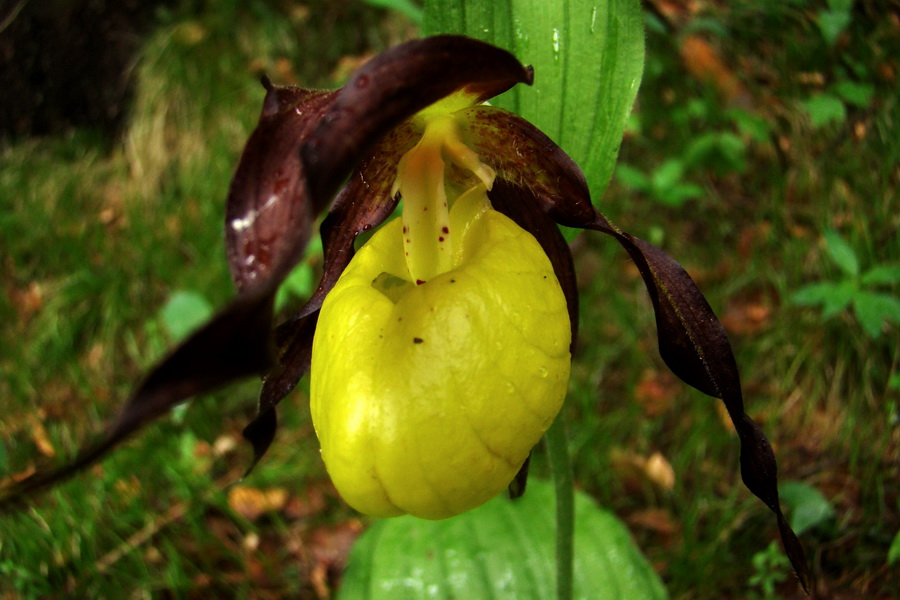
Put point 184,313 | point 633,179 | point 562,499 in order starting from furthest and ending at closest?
point 184,313 → point 633,179 → point 562,499

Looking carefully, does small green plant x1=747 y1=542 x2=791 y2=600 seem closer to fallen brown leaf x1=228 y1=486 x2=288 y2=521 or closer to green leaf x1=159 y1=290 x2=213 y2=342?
fallen brown leaf x1=228 y1=486 x2=288 y2=521

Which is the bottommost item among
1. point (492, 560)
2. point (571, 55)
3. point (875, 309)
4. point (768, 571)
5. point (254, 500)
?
point (254, 500)

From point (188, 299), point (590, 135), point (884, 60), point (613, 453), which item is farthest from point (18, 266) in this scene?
point (884, 60)

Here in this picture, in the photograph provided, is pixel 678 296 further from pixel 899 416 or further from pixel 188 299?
pixel 188 299

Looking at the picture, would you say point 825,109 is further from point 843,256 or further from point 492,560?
point 492,560

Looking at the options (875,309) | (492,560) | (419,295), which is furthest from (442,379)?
(875,309)

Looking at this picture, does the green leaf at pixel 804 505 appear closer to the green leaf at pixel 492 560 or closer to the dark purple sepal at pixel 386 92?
the green leaf at pixel 492 560

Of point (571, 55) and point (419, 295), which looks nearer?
point (419, 295)

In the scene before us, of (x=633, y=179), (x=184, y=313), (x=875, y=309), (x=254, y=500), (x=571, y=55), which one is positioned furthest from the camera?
(x=184, y=313)
